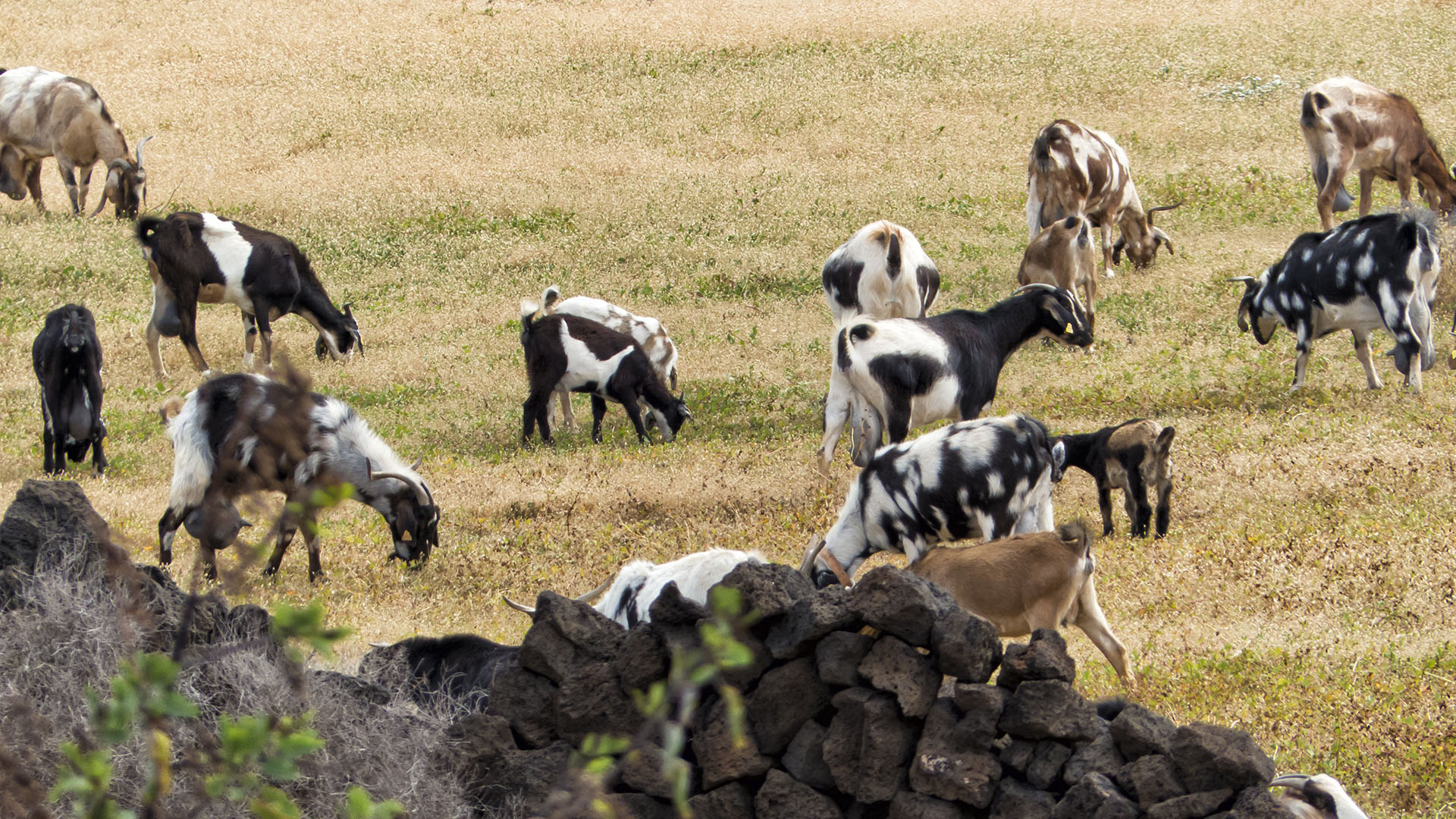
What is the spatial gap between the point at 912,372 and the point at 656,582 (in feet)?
15.3

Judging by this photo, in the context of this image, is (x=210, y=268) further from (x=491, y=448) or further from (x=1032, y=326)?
(x=1032, y=326)

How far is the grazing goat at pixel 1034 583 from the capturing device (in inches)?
315

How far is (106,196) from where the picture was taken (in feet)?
86.6

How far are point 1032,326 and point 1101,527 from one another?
2.05 m

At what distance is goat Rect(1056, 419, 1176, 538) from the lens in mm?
11430

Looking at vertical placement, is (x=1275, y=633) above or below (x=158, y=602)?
below

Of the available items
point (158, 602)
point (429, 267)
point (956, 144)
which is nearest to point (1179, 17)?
point (956, 144)

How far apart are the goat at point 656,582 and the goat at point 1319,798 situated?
2.90 m

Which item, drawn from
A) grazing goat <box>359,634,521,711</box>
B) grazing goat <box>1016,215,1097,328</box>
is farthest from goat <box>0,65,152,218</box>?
grazing goat <box>359,634,521,711</box>

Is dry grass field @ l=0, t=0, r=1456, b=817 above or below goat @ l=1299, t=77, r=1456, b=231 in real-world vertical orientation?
below

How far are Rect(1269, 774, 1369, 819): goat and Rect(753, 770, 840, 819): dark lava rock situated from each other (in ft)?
6.45

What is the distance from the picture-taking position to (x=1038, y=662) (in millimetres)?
6090

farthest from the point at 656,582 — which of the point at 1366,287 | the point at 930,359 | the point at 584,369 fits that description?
the point at 1366,287

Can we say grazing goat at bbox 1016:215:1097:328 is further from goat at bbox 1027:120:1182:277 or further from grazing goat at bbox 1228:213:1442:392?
grazing goat at bbox 1228:213:1442:392
